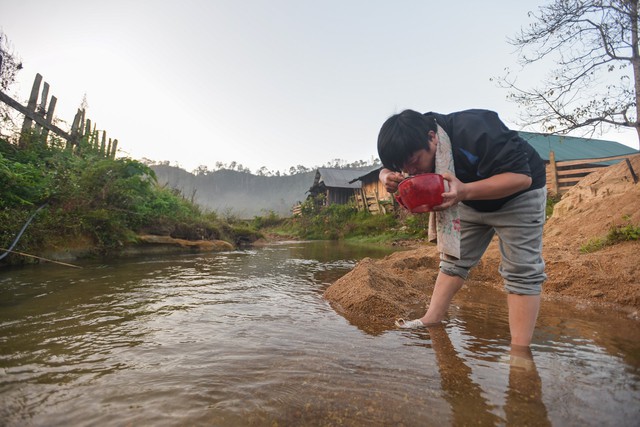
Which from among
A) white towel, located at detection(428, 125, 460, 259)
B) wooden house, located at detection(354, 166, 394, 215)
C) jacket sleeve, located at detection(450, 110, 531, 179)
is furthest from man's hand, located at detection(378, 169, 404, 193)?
wooden house, located at detection(354, 166, 394, 215)

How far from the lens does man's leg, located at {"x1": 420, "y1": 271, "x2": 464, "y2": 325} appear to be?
87.2 inches

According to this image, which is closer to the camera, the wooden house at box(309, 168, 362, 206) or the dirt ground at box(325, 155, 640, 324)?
the dirt ground at box(325, 155, 640, 324)

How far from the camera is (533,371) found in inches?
59.7

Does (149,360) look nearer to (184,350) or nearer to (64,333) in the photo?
(184,350)

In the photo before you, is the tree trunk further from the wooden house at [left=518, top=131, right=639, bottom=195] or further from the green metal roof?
the green metal roof

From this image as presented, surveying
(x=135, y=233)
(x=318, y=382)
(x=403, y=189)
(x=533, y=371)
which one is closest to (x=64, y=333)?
(x=318, y=382)

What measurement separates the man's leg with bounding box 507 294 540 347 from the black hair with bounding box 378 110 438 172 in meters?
0.97

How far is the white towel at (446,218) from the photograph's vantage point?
5.61 ft

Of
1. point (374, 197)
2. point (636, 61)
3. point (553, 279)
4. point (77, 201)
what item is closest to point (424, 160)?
point (553, 279)

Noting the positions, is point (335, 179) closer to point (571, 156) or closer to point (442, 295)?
point (571, 156)

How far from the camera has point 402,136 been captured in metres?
1.67

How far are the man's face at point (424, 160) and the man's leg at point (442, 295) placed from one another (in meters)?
0.85

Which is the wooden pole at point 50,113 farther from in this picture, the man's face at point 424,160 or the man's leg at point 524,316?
the man's leg at point 524,316

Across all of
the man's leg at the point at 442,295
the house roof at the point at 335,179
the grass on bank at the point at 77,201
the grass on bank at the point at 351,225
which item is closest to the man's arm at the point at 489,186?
the man's leg at the point at 442,295
